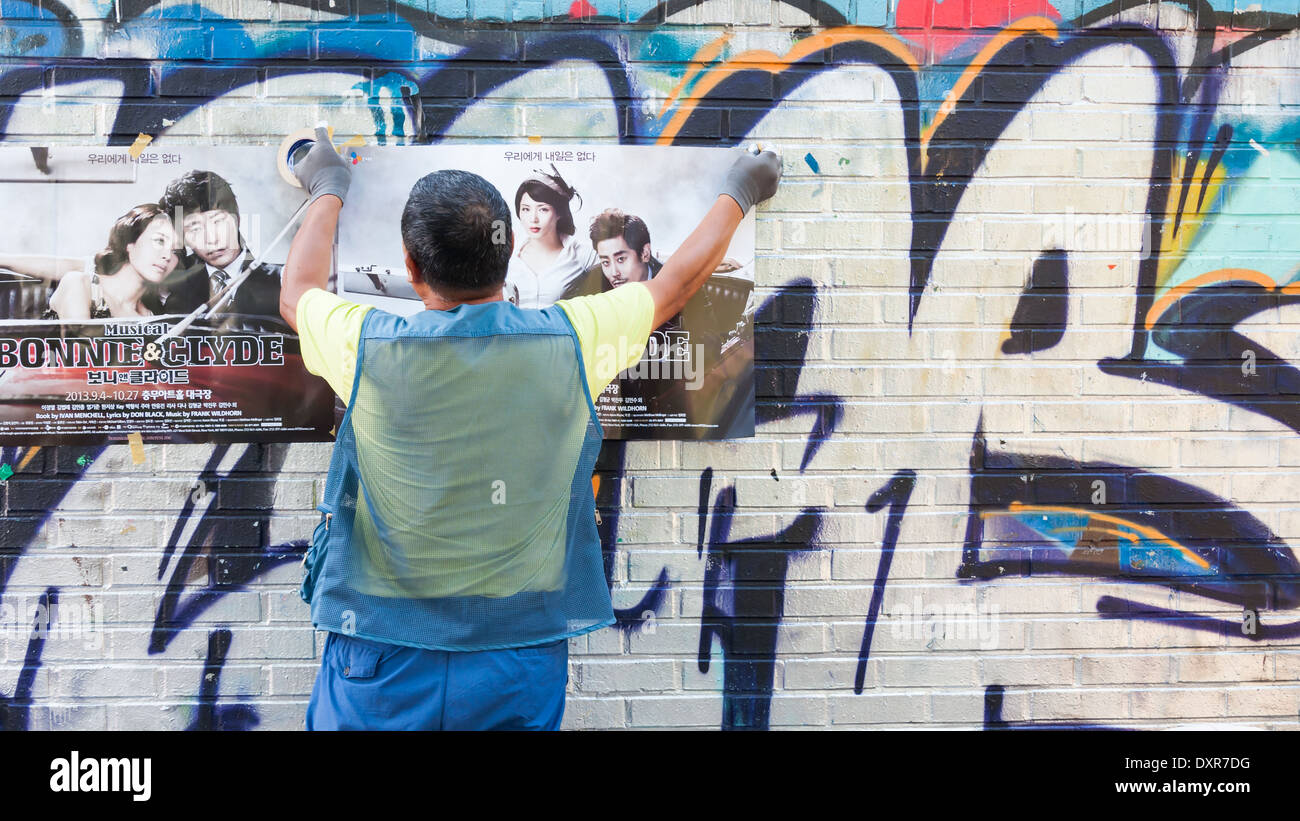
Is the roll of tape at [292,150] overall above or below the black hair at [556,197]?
above

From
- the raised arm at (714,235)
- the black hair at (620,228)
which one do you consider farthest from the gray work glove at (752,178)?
the black hair at (620,228)

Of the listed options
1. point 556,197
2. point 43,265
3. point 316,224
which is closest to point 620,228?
point 556,197

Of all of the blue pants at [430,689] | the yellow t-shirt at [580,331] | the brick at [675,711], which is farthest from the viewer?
the brick at [675,711]

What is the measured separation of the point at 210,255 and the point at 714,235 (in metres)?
1.60

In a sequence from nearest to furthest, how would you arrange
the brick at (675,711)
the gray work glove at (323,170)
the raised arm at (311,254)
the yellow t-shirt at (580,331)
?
the yellow t-shirt at (580,331)
the raised arm at (311,254)
the gray work glove at (323,170)
the brick at (675,711)

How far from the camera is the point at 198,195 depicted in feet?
8.70

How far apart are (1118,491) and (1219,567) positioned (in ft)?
1.46

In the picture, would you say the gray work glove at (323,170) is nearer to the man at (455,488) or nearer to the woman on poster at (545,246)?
the woman on poster at (545,246)

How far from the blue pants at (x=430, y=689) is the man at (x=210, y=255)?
1.28 m

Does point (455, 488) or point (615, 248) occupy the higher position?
point (615, 248)

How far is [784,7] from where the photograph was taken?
8.90 feet

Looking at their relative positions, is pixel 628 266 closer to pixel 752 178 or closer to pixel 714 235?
pixel 714 235

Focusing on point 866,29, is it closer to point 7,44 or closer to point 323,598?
point 323,598

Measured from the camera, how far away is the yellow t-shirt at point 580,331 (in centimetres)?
197
